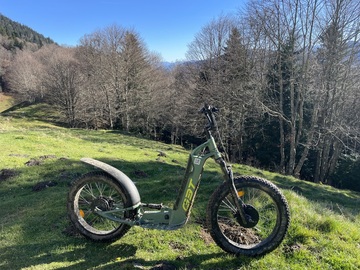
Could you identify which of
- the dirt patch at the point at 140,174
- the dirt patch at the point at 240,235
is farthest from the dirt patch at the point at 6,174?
the dirt patch at the point at 240,235

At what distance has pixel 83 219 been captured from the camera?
171 inches

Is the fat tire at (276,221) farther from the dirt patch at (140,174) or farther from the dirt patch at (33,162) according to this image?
the dirt patch at (33,162)

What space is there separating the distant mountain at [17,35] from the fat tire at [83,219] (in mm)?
117199

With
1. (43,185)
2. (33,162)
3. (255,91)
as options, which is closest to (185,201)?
(43,185)

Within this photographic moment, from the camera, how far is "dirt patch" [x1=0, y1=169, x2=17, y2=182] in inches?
355

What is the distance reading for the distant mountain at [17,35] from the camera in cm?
10356

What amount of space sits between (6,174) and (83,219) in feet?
21.3

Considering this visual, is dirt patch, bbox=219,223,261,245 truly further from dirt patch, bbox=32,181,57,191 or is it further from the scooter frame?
dirt patch, bbox=32,181,57,191

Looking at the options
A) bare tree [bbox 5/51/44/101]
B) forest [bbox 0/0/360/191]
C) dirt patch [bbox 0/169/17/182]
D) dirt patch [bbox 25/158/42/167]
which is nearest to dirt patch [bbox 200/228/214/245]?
dirt patch [bbox 0/169/17/182]

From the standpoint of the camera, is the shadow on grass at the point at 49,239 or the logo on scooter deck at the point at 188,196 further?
the logo on scooter deck at the point at 188,196

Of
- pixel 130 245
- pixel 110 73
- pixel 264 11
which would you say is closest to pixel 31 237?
pixel 130 245

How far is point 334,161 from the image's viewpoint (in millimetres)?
25516

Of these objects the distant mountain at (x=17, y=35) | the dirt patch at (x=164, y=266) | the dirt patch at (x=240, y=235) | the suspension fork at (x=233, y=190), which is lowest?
the dirt patch at (x=164, y=266)

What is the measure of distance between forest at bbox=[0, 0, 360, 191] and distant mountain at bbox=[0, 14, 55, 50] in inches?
2516
